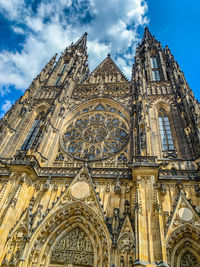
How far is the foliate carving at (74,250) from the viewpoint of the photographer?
8.50 m

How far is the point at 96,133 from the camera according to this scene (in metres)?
13.7

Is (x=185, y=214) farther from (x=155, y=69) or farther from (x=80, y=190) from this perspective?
(x=155, y=69)

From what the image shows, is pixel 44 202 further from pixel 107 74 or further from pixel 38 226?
pixel 107 74

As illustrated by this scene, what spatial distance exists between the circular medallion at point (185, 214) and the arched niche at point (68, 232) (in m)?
3.21

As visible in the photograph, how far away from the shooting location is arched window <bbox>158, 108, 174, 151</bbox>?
12.2m

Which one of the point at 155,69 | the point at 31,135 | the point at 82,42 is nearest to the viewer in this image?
the point at 31,135

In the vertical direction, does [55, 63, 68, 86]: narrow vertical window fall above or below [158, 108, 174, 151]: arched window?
above

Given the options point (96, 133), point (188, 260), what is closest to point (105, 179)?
point (96, 133)

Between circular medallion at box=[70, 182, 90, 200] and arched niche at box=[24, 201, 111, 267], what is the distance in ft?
1.20

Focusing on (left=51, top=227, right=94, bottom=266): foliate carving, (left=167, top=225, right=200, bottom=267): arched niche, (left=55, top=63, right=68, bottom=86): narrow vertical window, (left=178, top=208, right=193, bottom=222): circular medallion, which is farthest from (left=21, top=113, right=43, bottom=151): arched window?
(left=167, top=225, right=200, bottom=267): arched niche

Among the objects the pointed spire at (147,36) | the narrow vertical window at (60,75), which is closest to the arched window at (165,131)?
the narrow vertical window at (60,75)

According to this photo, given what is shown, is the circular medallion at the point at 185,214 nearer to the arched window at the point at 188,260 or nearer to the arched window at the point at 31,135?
the arched window at the point at 188,260

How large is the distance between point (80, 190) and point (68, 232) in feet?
6.55

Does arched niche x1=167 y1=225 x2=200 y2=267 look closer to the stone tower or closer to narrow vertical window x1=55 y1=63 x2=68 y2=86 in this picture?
the stone tower
